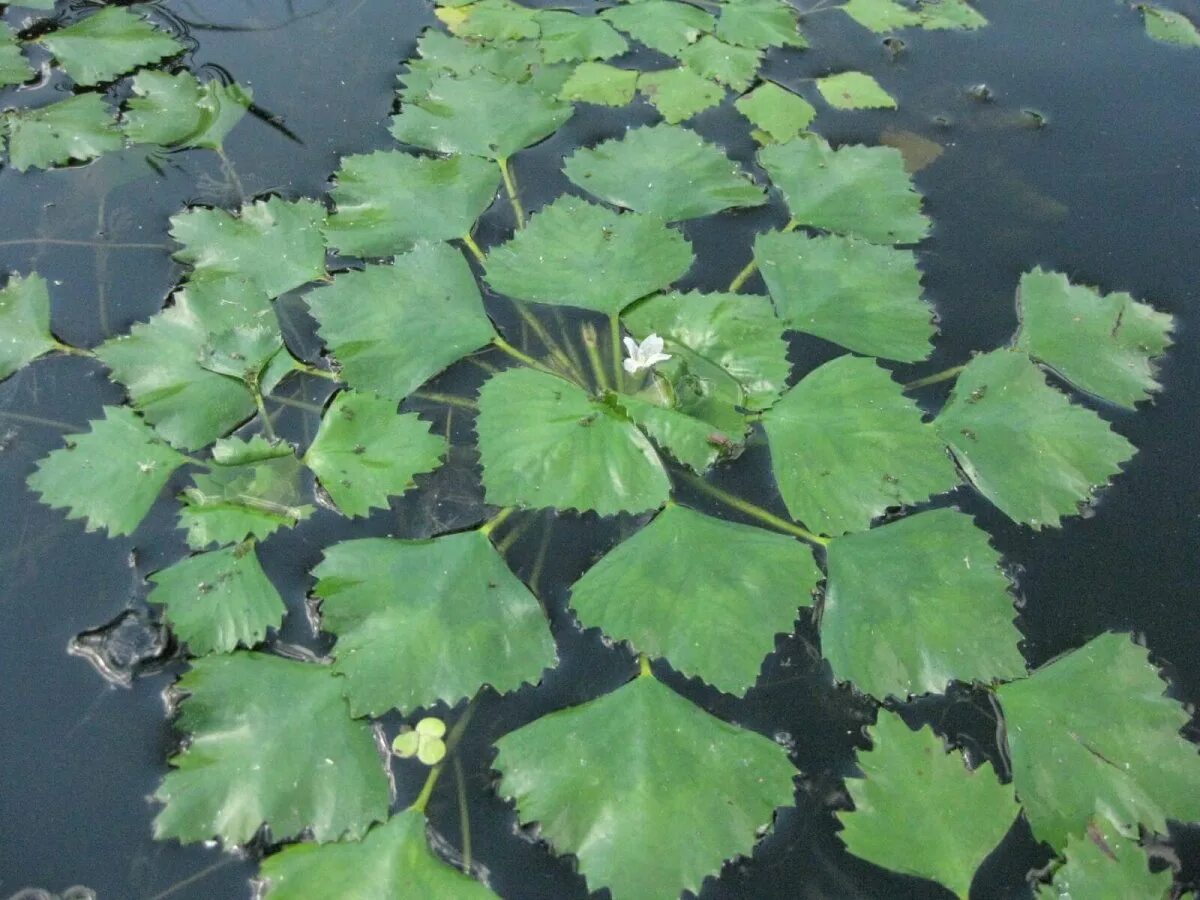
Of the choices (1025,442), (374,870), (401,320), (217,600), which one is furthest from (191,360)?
(1025,442)

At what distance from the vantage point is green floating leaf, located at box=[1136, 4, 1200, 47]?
2346 millimetres

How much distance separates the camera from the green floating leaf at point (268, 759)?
1.24 m

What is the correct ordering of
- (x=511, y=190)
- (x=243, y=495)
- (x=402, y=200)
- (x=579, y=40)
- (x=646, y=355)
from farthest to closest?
1. (x=579, y=40)
2. (x=511, y=190)
3. (x=402, y=200)
4. (x=646, y=355)
5. (x=243, y=495)

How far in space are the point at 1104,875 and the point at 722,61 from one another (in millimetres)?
1837

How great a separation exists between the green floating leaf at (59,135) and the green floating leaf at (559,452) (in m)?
1.14

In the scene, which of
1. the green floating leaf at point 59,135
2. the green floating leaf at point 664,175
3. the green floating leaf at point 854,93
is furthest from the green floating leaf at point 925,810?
the green floating leaf at point 59,135

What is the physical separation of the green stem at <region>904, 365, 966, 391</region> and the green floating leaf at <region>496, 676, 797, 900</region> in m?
→ 0.75

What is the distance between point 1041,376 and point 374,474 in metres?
1.21

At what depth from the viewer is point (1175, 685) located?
1.40 metres

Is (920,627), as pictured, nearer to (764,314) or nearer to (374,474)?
(764,314)

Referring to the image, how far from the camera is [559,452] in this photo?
151 cm

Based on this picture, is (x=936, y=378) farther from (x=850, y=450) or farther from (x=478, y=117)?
(x=478, y=117)

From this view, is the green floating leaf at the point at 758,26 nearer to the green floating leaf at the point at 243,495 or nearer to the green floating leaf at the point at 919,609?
the green floating leaf at the point at 919,609

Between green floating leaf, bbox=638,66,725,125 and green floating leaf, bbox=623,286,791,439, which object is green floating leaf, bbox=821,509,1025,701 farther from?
green floating leaf, bbox=638,66,725,125
